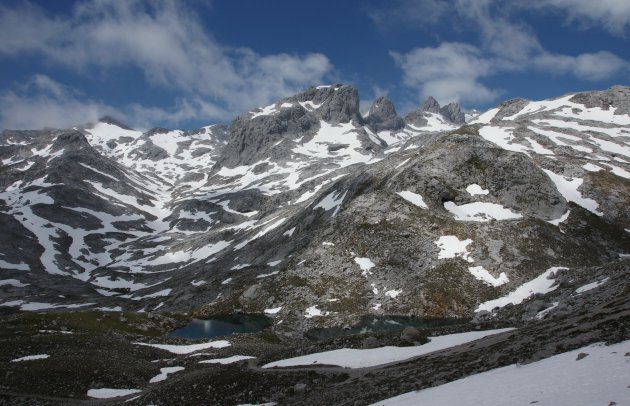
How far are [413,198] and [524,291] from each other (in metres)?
31.9

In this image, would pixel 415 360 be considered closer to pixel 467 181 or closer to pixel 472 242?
pixel 472 242

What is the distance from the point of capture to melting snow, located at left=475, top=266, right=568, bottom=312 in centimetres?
6850

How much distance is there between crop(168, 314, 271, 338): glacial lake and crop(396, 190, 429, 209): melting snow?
38997 millimetres

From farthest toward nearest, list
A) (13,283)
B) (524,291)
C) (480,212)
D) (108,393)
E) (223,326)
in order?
(13,283)
(480,212)
(223,326)
(524,291)
(108,393)

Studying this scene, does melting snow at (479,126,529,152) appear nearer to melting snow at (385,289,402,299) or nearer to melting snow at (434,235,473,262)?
melting snow at (434,235,473,262)

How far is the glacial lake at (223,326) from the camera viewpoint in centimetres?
7893

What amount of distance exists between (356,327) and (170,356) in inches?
1103

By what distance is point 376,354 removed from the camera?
121 feet

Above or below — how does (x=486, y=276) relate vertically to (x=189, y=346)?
above

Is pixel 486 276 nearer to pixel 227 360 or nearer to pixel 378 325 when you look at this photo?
pixel 378 325

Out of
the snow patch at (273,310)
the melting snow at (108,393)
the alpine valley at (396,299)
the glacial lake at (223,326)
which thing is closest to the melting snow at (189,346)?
the alpine valley at (396,299)

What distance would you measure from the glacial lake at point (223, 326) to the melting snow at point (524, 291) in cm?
3562

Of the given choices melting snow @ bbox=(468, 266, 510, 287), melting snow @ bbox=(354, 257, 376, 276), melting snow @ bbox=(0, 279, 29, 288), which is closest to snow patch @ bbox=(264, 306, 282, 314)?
melting snow @ bbox=(354, 257, 376, 276)

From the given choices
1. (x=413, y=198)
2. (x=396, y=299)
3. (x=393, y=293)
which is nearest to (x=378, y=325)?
(x=396, y=299)
